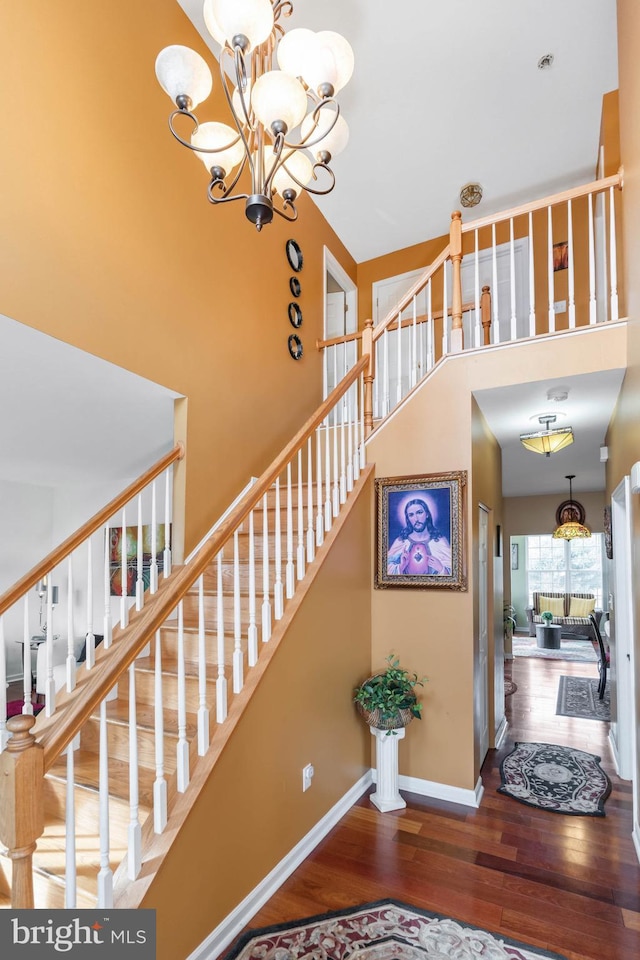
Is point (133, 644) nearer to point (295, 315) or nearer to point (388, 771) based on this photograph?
point (388, 771)

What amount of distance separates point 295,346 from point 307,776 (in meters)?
3.49

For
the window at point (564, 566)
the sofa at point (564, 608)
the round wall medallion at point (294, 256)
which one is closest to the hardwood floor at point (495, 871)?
the round wall medallion at point (294, 256)

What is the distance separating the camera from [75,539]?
106 inches

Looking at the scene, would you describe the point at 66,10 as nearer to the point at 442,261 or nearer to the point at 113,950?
the point at 442,261

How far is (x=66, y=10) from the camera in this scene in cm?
253

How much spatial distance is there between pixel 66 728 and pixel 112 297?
2189 millimetres

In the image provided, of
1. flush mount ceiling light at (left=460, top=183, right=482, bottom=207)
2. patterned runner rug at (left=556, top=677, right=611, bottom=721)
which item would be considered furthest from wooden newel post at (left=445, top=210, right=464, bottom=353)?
patterned runner rug at (left=556, top=677, right=611, bottom=721)

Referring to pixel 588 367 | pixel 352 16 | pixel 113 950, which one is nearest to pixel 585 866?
pixel 113 950

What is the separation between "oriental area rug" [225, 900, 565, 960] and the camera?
1.99 meters

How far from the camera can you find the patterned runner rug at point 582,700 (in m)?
5.21

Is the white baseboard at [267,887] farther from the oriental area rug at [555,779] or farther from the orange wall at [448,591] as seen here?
the oriental area rug at [555,779]

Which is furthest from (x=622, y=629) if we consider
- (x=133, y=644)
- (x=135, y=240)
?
(x=135, y=240)

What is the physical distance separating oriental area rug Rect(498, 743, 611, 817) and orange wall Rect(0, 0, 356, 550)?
2840mm

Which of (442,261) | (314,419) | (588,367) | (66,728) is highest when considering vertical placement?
(442,261)
